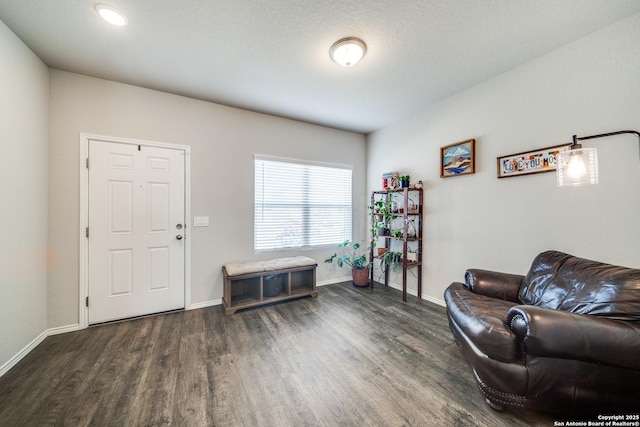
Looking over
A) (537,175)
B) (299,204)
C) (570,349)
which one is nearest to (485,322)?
(570,349)

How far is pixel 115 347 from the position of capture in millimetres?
2105

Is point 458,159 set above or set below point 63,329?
above

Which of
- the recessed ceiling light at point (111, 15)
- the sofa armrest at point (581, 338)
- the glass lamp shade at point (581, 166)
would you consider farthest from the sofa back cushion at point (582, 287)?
the recessed ceiling light at point (111, 15)

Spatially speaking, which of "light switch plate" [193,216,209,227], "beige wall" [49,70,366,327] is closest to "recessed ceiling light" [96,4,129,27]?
"beige wall" [49,70,366,327]

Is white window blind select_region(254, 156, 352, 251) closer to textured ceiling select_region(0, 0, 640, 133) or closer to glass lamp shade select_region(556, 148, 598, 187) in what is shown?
textured ceiling select_region(0, 0, 640, 133)

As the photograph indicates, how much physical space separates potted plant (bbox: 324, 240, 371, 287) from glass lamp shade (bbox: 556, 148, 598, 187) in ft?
8.49

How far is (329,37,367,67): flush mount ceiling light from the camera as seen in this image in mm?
1944

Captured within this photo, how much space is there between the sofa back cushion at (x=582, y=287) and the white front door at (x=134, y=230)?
3.62m

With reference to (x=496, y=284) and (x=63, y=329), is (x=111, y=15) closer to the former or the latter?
(x=63, y=329)

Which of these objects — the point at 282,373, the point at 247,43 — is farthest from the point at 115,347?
the point at 247,43

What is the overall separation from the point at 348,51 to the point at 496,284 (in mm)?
2505

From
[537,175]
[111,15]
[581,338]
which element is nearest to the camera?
[581,338]

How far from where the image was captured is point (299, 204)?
146 inches

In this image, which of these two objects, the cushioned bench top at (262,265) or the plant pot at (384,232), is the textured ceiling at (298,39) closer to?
the plant pot at (384,232)
